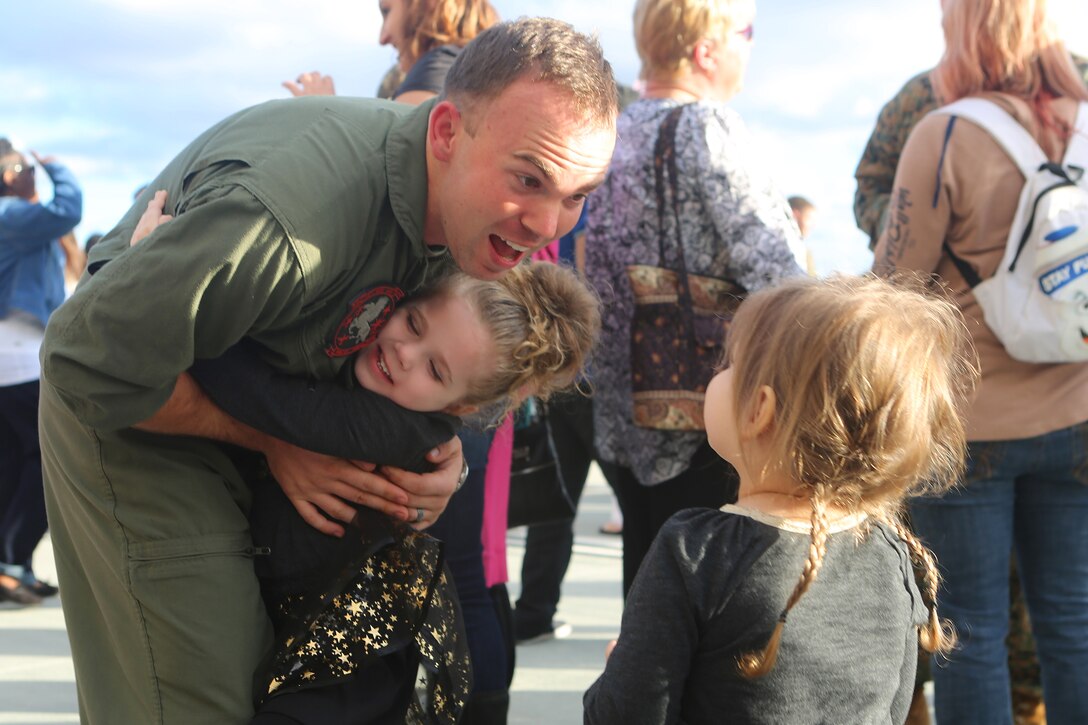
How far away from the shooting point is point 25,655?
4230 mm

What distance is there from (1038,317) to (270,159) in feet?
5.71

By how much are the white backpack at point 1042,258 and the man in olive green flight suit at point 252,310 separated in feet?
3.91

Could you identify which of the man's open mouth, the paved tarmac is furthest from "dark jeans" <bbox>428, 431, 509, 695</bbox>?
the paved tarmac

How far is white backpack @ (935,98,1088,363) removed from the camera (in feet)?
8.46

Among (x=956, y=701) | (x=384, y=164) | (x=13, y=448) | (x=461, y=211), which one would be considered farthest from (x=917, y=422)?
(x=13, y=448)

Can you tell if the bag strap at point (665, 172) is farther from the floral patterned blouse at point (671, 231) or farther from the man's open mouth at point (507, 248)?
the man's open mouth at point (507, 248)

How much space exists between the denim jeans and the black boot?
1.02 metres

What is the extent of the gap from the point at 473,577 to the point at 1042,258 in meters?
1.44

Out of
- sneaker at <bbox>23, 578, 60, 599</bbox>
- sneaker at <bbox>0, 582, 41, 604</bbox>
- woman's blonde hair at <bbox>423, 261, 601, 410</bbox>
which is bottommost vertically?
sneaker at <bbox>23, 578, 60, 599</bbox>

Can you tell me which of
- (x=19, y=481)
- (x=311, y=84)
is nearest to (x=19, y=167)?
(x=19, y=481)

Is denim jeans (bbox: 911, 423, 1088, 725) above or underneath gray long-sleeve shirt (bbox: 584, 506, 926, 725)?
underneath

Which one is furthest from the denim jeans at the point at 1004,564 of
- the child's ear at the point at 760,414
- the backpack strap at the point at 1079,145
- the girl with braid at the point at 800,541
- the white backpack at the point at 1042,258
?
the child's ear at the point at 760,414

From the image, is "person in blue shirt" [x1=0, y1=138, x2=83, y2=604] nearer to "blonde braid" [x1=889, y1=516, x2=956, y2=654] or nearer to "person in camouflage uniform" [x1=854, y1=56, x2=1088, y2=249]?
"person in camouflage uniform" [x1=854, y1=56, x2=1088, y2=249]

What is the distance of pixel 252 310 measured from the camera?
1.73 meters
